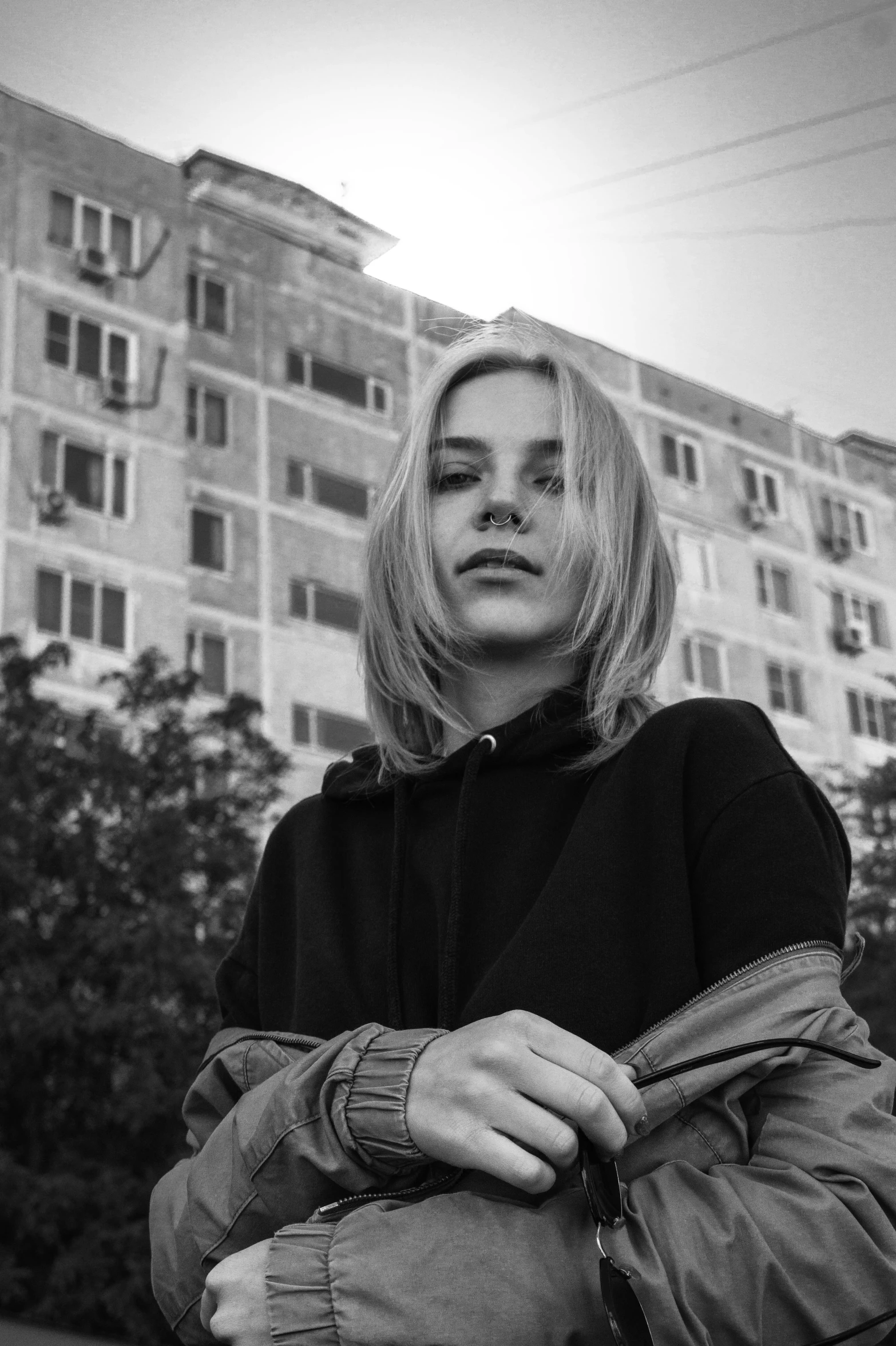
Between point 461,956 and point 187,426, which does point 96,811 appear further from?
point 461,956

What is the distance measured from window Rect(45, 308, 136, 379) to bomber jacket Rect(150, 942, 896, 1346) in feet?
25.6

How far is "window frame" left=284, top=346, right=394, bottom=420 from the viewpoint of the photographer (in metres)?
9.42

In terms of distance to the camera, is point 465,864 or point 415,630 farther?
point 415,630

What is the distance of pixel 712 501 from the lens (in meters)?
9.98

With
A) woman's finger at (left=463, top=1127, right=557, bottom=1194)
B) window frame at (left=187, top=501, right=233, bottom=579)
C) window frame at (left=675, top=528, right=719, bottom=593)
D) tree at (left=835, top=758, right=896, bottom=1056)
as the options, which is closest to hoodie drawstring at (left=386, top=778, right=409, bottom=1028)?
woman's finger at (left=463, top=1127, right=557, bottom=1194)

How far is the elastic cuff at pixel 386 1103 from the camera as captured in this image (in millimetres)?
829

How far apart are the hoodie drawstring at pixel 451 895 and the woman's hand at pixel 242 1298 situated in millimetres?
184

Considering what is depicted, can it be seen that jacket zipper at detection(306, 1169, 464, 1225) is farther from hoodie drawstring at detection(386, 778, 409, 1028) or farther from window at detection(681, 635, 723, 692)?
window at detection(681, 635, 723, 692)

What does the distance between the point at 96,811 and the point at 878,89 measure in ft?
14.0

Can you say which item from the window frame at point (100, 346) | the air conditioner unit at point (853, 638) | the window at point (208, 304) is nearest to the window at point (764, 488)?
the air conditioner unit at point (853, 638)

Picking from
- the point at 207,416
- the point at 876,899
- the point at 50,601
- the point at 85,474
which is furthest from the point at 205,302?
the point at 876,899

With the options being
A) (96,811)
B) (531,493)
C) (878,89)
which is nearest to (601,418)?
(531,493)

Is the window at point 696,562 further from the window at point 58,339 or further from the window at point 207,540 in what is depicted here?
the window at point 58,339

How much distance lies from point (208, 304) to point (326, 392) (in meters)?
0.86
